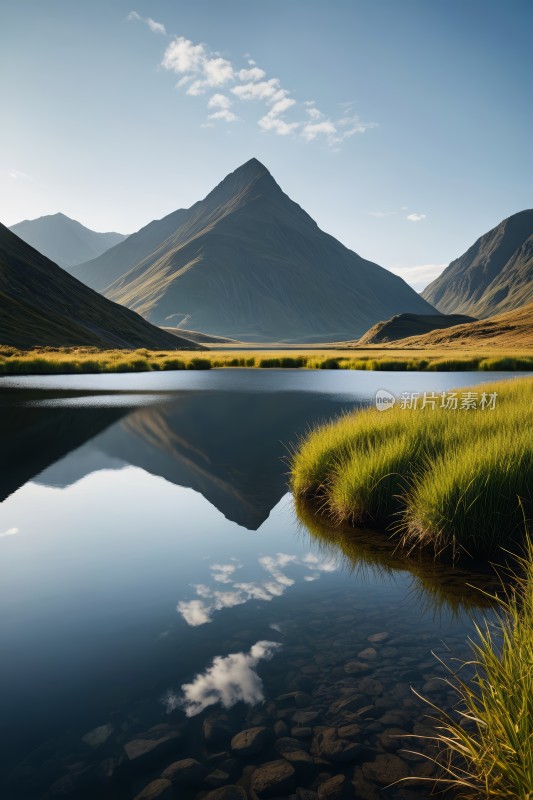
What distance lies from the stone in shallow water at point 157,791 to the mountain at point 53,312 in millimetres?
87488

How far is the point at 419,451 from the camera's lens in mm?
12711

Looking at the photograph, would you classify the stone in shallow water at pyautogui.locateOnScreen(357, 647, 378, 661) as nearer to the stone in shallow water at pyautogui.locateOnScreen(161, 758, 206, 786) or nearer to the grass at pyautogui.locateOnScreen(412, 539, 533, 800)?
the grass at pyautogui.locateOnScreen(412, 539, 533, 800)

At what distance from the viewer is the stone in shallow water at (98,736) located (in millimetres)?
5383

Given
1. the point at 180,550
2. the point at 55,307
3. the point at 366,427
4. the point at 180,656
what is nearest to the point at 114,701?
the point at 180,656

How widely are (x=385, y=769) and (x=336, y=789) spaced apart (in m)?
0.49

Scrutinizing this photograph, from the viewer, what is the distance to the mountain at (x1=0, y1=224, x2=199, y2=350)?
95.7m

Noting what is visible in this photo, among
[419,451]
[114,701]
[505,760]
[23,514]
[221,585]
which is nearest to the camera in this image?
[505,760]

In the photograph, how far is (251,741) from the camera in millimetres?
5309

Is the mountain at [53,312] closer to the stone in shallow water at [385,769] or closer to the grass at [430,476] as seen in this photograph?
the grass at [430,476]

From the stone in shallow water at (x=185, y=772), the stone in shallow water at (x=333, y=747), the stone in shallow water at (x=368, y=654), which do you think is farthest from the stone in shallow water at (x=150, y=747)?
the stone in shallow water at (x=368, y=654)

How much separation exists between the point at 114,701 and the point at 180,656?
3.45 ft

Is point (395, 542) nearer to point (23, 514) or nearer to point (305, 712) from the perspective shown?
point (305, 712)

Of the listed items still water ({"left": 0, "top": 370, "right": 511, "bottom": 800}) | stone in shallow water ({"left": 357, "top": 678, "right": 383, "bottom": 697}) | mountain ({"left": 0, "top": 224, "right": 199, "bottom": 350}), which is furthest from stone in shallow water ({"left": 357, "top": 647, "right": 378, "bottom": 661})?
mountain ({"left": 0, "top": 224, "right": 199, "bottom": 350})

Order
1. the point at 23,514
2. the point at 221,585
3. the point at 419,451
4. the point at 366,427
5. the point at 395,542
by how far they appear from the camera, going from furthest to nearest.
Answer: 1. the point at 366,427
2. the point at 23,514
3. the point at 419,451
4. the point at 395,542
5. the point at 221,585
